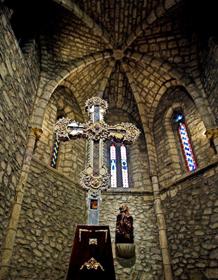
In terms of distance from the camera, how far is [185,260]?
6.04 meters

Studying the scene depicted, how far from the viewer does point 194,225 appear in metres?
6.19

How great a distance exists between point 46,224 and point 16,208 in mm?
997

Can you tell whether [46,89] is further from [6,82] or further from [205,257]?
[205,257]

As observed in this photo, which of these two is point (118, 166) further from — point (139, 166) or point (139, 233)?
point (139, 233)

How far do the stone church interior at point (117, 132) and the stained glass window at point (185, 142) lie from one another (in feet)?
0.12

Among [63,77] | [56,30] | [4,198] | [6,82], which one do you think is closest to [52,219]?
[4,198]

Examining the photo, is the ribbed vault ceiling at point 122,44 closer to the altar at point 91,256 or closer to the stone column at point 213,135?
the stone column at point 213,135

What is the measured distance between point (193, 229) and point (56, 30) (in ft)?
23.1

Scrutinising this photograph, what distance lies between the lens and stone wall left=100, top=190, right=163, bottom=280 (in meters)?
6.40

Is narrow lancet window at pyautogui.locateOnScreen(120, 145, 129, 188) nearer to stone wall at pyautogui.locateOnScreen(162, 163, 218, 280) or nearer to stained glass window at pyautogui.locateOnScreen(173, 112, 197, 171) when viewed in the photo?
stone wall at pyautogui.locateOnScreen(162, 163, 218, 280)

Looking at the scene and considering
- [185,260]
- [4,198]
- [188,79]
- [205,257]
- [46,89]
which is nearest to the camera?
[4,198]

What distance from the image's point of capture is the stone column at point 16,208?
15.4 feet

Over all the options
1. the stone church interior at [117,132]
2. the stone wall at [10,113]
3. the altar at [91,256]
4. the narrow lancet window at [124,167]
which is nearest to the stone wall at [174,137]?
the stone church interior at [117,132]

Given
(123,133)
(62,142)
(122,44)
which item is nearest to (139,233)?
(62,142)
